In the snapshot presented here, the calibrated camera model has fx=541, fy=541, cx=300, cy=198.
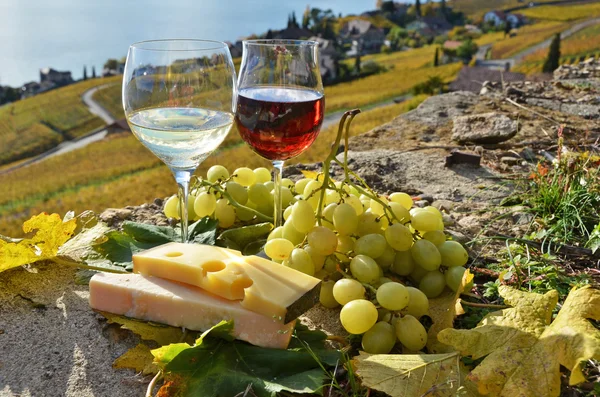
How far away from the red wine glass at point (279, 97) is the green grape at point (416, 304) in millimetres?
538

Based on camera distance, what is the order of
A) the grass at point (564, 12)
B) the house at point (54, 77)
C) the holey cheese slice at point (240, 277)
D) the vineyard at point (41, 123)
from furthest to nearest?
the house at point (54, 77), the vineyard at point (41, 123), the grass at point (564, 12), the holey cheese slice at point (240, 277)

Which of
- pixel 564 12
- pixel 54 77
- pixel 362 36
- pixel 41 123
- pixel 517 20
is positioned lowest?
pixel 41 123

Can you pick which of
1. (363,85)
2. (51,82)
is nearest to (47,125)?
(51,82)

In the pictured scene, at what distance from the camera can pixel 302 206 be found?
1.52 metres

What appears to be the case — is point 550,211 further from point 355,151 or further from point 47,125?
point 47,125

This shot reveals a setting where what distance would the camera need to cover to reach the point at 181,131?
1388mm

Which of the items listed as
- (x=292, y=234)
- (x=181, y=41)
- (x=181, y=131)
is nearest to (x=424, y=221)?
(x=292, y=234)

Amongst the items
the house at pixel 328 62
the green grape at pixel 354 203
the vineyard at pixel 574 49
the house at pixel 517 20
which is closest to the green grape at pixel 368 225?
the green grape at pixel 354 203

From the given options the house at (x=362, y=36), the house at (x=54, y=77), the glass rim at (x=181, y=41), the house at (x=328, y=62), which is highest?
the house at (x=362, y=36)

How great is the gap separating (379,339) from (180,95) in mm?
823

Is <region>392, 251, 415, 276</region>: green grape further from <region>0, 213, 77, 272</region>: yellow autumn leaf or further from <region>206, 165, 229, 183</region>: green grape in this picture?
<region>0, 213, 77, 272</region>: yellow autumn leaf

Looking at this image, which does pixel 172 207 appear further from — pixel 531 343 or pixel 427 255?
pixel 531 343

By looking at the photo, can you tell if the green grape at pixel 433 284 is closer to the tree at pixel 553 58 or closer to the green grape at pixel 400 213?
the green grape at pixel 400 213

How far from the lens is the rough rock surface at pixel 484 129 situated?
314cm
